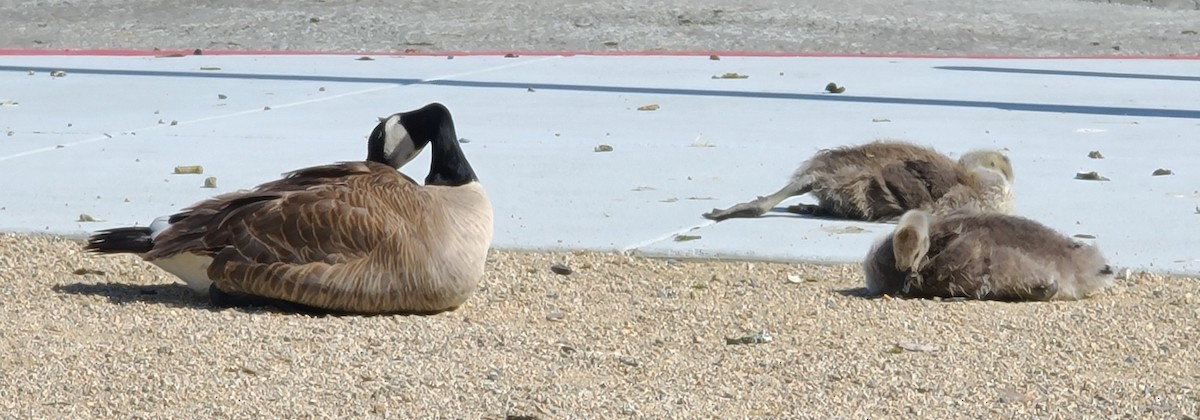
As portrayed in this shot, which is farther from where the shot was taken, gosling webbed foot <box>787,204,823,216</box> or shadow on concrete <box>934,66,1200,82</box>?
shadow on concrete <box>934,66,1200,82</box>

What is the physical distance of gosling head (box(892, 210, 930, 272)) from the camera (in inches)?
233

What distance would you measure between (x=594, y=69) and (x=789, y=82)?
1.65m

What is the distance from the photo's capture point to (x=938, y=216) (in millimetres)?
6410

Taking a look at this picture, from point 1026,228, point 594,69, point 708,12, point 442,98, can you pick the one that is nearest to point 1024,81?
point 594,69

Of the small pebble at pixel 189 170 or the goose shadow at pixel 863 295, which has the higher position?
the goose shadow at pixel 863 295

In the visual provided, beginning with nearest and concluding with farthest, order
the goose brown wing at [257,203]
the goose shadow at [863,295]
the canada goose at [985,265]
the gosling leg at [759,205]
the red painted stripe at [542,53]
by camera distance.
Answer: the goose brown wing at [257,203] → the canada goose at [985,265] → the goose shadow at [863,295] → the gosling leg at [759,205] → the red painted stripe at [542,53]

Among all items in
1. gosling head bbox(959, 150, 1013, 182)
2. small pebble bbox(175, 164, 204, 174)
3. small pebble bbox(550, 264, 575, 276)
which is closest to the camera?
small pebble bbox(550, 264, 575, 276)

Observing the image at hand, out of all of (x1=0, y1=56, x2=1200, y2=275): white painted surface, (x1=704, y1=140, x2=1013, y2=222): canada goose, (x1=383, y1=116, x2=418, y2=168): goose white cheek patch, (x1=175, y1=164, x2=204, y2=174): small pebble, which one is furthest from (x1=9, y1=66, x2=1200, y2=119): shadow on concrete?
(x1=383, y1=116, x2=418, y2=168): goose white cheek patch

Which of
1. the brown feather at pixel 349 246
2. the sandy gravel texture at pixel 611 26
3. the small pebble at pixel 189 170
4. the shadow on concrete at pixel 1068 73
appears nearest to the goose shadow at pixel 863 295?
the brown feather at pixel 349 246

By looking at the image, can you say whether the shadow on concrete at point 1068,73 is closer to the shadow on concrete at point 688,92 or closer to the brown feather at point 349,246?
the shadow on concrete at point 688,92

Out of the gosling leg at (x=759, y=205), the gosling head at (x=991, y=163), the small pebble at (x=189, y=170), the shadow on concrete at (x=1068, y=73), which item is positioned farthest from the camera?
the shadow on concrete at (x=1068, y=73)

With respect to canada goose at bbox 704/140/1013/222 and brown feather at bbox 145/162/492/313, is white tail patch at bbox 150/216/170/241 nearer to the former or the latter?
brown feather at bbox 145/162/492/313

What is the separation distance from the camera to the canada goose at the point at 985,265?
6.02 meters

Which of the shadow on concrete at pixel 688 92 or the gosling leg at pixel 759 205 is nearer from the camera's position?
the gosling leg at pixel 759 205
